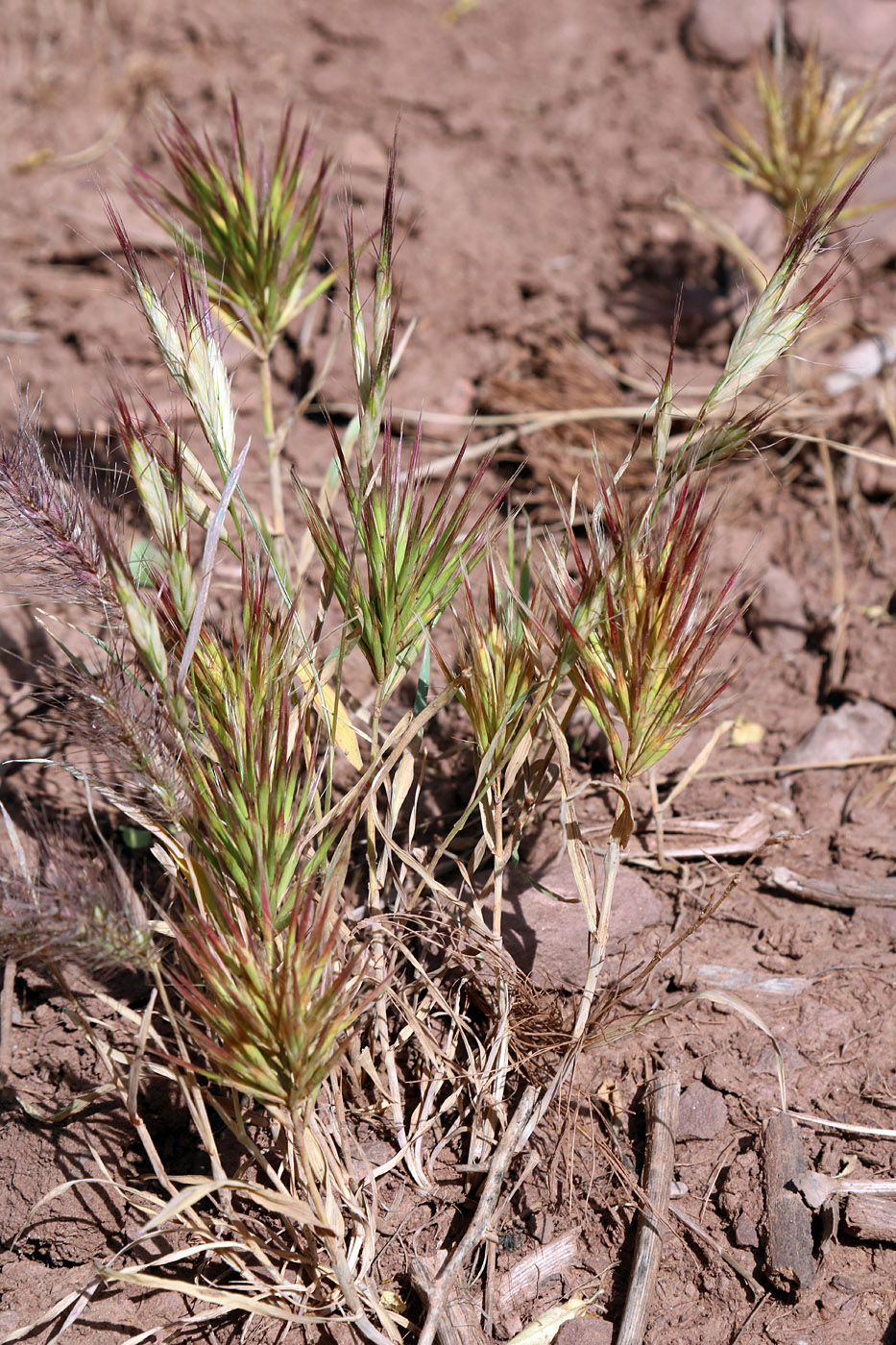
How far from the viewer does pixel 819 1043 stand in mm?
1293

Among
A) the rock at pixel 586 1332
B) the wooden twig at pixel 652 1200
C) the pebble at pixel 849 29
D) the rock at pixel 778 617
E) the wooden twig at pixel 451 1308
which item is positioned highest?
the pebble at pixel 849 29

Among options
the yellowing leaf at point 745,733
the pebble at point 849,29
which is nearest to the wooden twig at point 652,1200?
the yellowing leaf at point 745,733

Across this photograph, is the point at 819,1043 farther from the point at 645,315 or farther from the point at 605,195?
the point at 605,195

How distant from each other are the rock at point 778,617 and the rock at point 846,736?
0.20m

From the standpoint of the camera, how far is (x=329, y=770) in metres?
1.11

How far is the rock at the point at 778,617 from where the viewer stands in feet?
6.34

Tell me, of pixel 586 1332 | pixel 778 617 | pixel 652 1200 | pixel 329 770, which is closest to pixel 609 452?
pixel 778 617

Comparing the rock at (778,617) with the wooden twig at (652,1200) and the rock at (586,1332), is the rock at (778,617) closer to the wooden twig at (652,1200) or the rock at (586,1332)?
the wooden twig at (652,1200)

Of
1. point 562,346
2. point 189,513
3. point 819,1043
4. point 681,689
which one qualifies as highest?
point 562,346

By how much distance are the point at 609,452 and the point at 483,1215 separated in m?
1.58

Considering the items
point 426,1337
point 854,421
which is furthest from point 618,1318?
point 854,421

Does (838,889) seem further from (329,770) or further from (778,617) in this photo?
(329,770)

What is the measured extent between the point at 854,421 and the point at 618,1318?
182 centimetres

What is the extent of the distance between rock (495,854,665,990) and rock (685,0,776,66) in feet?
8.38
